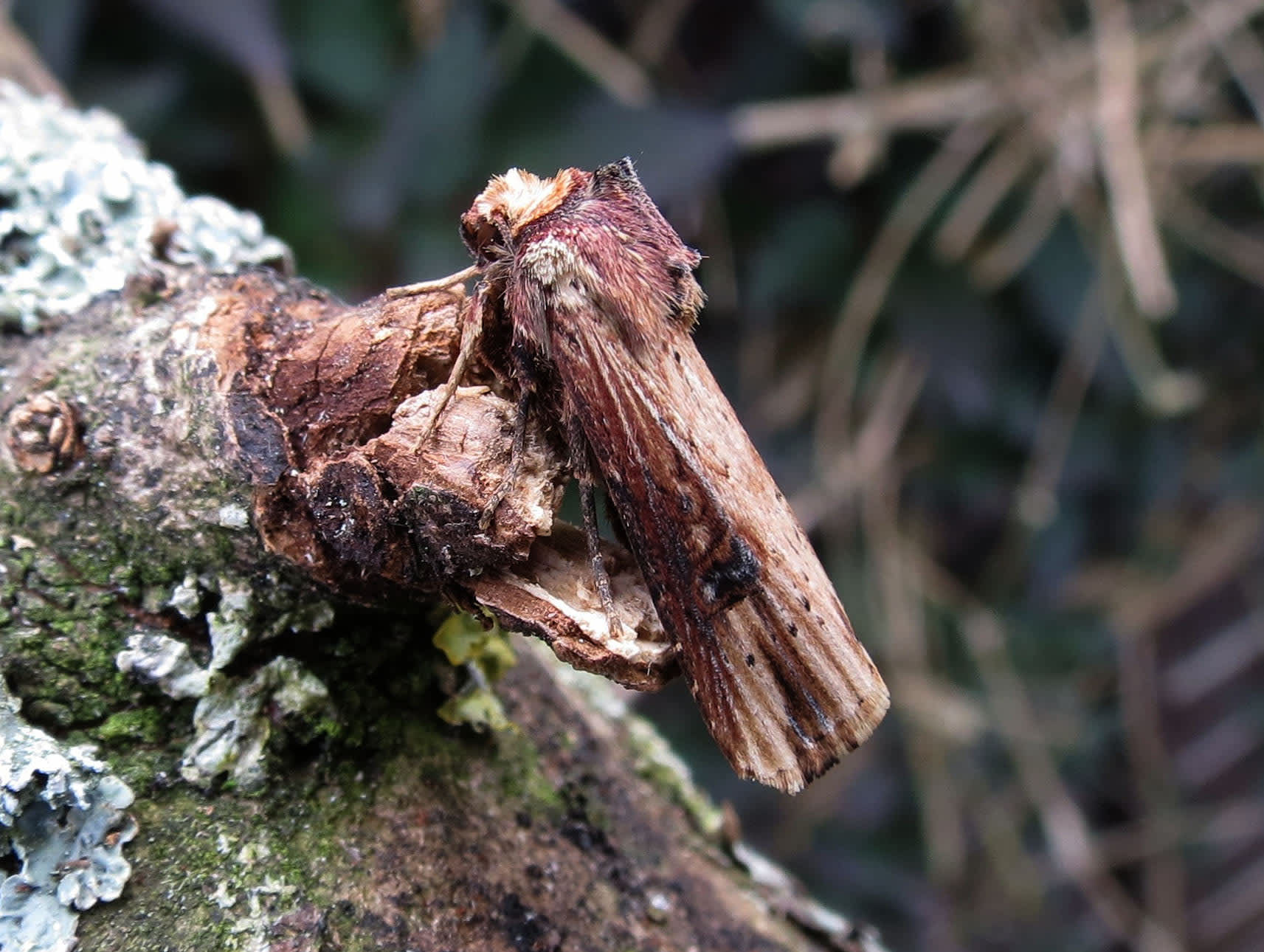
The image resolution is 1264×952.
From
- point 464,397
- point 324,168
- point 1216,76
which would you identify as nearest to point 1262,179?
point 1216,76

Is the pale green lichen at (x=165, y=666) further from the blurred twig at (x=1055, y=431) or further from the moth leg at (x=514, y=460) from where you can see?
the blurred twig at (x=1055, y=431)

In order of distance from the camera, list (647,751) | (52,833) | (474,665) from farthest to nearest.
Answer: (647,751) → (474,665) → (52,833)

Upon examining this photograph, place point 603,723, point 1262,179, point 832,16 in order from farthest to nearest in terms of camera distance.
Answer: point 1262,179 < point 832,16 < point 603,723

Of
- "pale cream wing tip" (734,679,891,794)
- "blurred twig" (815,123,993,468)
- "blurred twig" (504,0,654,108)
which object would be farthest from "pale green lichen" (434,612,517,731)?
"blurred twig" (815,123,993,468)

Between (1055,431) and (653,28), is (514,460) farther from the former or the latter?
(1055,431)

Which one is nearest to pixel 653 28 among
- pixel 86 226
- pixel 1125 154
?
pixel 1125 154

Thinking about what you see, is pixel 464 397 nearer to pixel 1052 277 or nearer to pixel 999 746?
pixel 1052 277
